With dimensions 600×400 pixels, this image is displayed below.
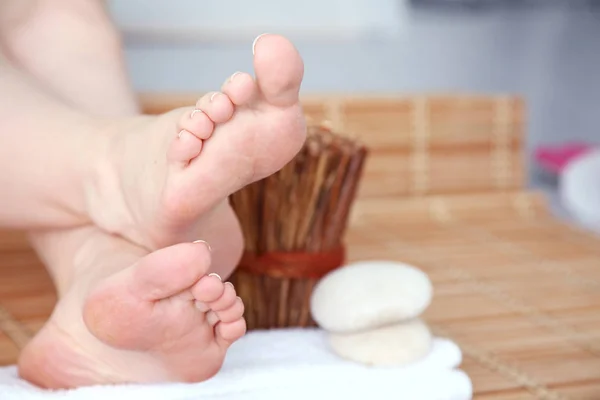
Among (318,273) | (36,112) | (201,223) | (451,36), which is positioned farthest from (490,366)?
(451,36)

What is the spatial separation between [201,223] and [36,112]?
0.21 m

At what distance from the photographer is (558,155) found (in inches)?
83.8

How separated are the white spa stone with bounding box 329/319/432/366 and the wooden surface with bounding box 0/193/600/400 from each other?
7 centimetres

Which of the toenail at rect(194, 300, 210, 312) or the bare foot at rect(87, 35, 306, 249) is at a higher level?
the bare foot at rect(87, 35, 306, 249)

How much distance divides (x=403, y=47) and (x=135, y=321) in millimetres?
1553

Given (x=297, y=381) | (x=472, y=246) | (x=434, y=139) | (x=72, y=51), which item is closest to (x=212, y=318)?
(x=297, y=381)

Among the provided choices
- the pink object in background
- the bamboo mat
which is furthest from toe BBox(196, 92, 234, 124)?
the pink object in background

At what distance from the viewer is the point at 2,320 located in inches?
38.5

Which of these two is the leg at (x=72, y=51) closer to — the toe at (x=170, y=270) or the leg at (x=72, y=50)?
the leg at (x=72, y=50)

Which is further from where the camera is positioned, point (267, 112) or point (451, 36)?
point (451, 36)

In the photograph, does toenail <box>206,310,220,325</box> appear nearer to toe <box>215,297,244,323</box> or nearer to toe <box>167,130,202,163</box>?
toe <box>215,297,244,323</box>

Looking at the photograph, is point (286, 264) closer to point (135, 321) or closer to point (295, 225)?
point (295, 225)

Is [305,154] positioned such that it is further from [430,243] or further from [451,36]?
[451,36]

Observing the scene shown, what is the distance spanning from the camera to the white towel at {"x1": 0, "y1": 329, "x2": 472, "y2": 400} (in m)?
0.71
